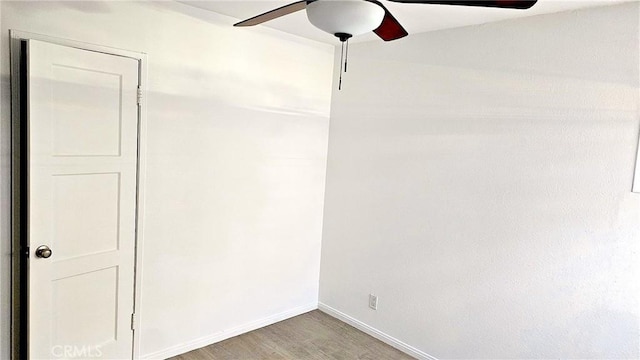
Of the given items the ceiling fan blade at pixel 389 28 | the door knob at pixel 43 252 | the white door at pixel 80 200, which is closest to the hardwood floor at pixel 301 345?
the white door at pixel 80 200

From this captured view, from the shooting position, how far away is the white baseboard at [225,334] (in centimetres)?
307

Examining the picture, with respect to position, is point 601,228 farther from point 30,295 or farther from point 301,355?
point 30,295

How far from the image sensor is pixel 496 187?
2803 millimetres

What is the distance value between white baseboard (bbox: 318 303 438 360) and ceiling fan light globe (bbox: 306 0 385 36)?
8.17 feet

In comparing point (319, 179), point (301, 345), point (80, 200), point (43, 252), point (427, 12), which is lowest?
point (301, 345)

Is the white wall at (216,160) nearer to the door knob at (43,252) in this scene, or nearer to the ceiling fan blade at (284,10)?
the door knob at (43,252)

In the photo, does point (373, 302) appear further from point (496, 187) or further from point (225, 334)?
point (496, 187)

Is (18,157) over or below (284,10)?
below

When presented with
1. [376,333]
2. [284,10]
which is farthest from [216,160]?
[376,333]

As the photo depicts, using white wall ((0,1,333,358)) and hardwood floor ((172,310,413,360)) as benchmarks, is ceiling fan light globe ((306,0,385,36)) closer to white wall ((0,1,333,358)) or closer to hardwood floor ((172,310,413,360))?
white wall ((0,1,333,358))

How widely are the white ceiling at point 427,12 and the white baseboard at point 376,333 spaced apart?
235 cm

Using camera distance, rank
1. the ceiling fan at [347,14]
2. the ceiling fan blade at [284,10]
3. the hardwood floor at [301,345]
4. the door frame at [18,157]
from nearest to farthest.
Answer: the ceiling fan at [347,14]
the ceiling fan blade at [284,10]
the door frame at [18,157]
the hardwood floor at [301,345]

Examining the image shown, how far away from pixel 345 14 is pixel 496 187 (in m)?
1.67

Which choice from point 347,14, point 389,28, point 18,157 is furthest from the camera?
point 18,157
